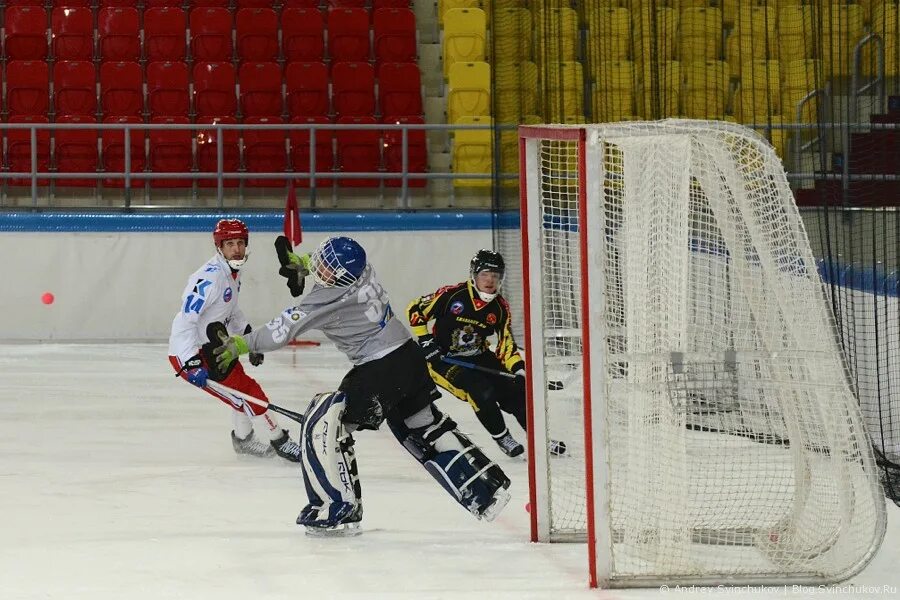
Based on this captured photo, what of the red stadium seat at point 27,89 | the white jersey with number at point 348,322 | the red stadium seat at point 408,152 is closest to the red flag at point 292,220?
the red stadium seat at point 408,152

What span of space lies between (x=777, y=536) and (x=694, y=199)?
1.15 m

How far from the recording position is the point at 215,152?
1190 cm

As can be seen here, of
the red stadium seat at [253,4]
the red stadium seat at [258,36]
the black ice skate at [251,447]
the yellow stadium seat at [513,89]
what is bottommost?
the black ice skate at [251,447]

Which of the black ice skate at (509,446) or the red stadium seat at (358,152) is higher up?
the red stadium seat at (358,152)

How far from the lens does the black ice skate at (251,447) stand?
6.57 m

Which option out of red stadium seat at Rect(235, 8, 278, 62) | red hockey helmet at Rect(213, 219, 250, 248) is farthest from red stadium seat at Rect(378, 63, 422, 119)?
red hockey helmet at Rect(213, 219, 250, 248)

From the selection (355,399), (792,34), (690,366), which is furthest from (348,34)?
(690,366)

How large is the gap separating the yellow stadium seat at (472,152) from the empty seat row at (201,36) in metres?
1.45

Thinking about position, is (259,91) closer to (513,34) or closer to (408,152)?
(408,152)

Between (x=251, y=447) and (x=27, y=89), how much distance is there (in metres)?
6.98

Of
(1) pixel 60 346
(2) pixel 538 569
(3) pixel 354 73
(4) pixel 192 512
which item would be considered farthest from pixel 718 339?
(3) pixel 354 73

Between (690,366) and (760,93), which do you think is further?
(760,93)

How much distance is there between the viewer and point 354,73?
41.7ft

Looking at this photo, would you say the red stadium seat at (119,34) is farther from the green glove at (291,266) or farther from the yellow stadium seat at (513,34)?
the green glove at (291,266)
